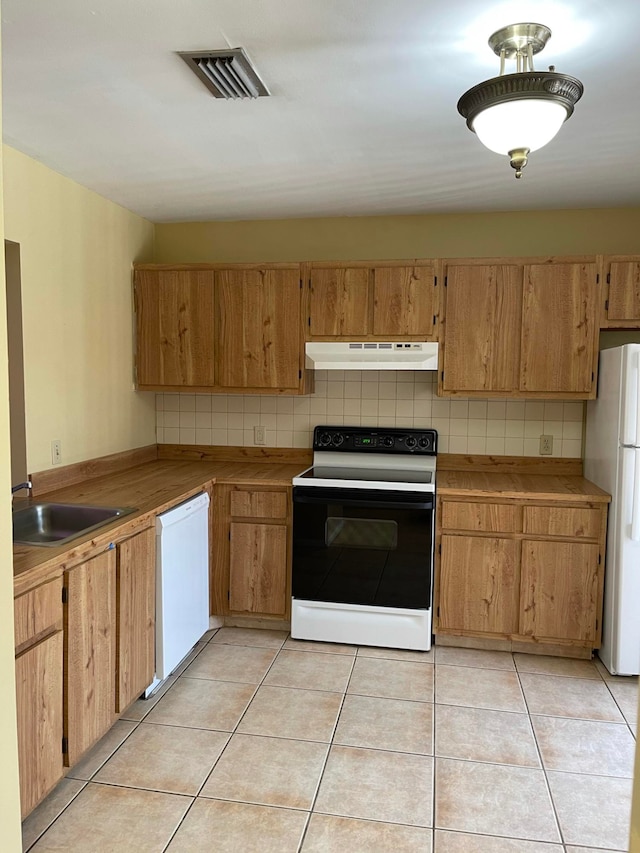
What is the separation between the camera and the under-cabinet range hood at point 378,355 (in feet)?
11.4

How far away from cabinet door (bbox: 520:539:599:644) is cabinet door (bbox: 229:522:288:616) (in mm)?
1275

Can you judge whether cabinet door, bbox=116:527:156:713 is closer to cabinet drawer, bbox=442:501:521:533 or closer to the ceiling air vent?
cabinet drawer, bbox=442:501:521:533

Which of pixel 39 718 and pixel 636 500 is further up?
pixel 636 500

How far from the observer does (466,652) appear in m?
3.34

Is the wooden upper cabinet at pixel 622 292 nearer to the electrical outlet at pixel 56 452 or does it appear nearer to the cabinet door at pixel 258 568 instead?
the cabinet door at pixel 258 568

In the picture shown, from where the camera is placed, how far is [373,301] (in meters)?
3.52

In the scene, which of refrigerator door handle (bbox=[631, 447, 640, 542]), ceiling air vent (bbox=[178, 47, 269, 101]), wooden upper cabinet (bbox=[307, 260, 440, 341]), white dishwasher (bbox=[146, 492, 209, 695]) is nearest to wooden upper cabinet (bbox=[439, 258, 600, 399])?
wooden upper cabinet (bbox=[307, 260, 440, 341])

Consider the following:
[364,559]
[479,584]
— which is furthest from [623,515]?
[364,559]

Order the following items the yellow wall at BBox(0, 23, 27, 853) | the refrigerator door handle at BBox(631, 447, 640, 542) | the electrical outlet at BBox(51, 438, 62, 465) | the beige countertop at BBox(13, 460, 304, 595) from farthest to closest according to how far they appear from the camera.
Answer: the electrical outlet at BBox(51, 438, 62, 465) → the refrigerator door handle at BBox(631, 447, 640, 542) → the beige countertop at BBox(13, 460, 304, 595) → the yellow wall at BBox(0, 23, 27, 853)

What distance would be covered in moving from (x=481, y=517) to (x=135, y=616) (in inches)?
69.0

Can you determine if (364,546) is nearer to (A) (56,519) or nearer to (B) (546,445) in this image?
(B) (546,445)

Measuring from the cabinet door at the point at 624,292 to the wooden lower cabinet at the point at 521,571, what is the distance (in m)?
1.00

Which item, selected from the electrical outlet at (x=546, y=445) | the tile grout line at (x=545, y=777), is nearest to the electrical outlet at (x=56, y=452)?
the tile grout line at (x=545, y=777)

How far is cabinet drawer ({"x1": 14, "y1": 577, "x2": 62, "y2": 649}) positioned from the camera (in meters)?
1.87
